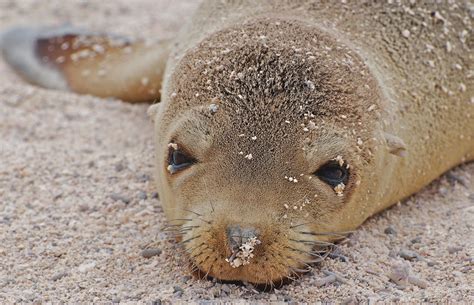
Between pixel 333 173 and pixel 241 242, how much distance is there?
1.96 feet

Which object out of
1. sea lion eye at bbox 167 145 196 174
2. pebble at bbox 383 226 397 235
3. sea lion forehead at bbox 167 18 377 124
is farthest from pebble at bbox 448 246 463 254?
sea lion eye at bbox 167 145 196 174

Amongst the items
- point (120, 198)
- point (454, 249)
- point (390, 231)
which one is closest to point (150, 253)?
point (120, 198)

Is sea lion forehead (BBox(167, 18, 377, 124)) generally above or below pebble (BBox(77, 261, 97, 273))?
above

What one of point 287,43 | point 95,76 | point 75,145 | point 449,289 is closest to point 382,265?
point 449,289

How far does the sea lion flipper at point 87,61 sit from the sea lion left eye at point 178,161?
1799 mm

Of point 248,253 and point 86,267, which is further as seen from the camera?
point 86,267

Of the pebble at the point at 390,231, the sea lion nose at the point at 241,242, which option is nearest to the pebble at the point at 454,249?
the pebble at the point at 390,231

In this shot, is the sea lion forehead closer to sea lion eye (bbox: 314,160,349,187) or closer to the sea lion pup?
the sea lion pup

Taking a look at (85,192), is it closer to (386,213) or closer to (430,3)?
(386,213)

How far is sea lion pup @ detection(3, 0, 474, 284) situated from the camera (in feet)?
10.0

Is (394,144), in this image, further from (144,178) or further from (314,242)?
(144,178)

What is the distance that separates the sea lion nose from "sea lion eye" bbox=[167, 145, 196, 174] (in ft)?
1.50

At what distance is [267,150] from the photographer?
3.09 meters

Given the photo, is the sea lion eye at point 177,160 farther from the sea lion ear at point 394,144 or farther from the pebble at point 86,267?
the sea lion ear at point 394,144
